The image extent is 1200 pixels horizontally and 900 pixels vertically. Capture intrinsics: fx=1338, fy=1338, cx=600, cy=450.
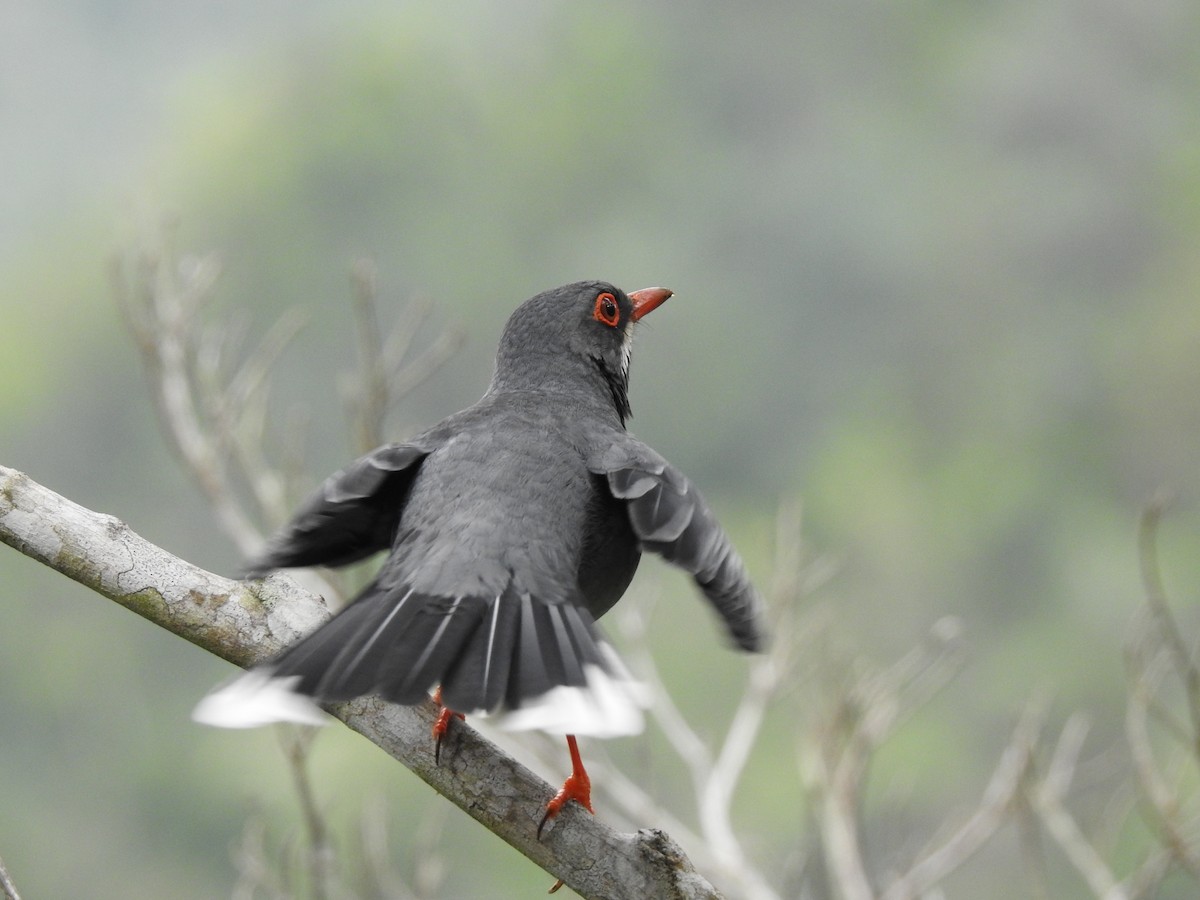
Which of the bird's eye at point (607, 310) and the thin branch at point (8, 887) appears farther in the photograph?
the bird's eye at point (607, 310)

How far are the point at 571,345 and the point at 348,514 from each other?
1019 mm

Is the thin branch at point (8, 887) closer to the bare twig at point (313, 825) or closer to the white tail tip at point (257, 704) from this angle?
the white tail tip at point (257, 704)

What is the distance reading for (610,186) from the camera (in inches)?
1056

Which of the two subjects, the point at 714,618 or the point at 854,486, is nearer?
the point at 714,618

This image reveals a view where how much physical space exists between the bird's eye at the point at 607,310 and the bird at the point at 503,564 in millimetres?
279

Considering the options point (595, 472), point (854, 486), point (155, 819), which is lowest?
point (155, 819)

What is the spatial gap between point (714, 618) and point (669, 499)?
0.29m

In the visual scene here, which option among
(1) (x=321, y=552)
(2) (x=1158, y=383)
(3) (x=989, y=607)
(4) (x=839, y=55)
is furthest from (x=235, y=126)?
(1) (x=321, y=552)

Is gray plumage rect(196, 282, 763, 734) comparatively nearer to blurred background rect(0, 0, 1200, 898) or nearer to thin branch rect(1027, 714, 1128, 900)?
thin branch rect(1027, 714, 1128, 900)

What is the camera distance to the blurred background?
17.4 meters

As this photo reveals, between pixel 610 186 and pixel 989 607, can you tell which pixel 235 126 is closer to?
pixel 610 186

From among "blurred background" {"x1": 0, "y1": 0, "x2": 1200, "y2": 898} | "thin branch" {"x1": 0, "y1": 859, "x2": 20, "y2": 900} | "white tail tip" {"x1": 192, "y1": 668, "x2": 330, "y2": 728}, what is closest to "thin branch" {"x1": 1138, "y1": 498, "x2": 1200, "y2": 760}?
"white tail tip" {"x1": 192, "y1": 668, "x2": 330, "y2": 728}

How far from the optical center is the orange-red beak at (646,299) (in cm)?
438

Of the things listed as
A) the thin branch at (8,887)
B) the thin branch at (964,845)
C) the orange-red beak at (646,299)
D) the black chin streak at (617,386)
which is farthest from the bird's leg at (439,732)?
the thin branch at (964,845)
